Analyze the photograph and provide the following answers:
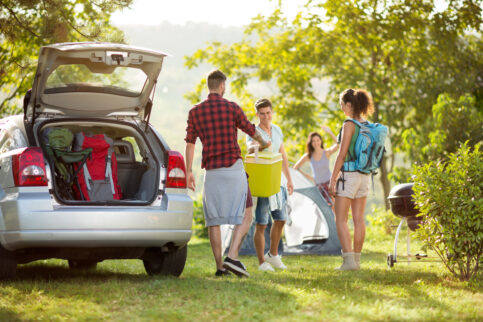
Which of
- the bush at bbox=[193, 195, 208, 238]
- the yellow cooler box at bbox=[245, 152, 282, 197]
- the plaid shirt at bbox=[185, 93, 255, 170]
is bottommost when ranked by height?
the bush at bbox=[193, 195, 208, 238]

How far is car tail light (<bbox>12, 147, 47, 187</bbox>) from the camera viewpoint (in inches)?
218

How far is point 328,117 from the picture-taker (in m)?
23.7

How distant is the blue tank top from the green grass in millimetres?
4396

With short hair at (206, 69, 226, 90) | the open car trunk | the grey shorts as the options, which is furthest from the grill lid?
the open car trunk

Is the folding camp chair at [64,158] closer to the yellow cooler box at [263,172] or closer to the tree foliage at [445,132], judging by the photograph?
the yellow cooler box at [263,172]

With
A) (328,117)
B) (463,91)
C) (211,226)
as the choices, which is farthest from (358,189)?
(328,117)

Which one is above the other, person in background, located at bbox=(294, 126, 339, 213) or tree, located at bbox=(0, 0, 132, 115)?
tree, located at bbox=(0, 0, 132, 115)

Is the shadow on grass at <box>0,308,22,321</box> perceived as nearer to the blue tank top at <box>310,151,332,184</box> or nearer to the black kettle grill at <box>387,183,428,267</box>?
the black kettle grill at <box>387,183,428,267</box>

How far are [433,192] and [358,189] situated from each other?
1.13 meters

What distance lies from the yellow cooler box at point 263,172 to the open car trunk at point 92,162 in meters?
1.13

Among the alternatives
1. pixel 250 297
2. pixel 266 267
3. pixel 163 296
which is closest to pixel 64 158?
pixel 163 296

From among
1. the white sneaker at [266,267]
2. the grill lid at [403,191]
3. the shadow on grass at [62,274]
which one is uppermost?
the grill lid at [403,191]

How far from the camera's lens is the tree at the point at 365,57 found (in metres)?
18.9

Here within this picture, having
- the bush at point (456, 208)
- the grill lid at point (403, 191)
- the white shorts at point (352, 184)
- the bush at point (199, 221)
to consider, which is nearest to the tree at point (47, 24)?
the white shorts at point (352, 184)
